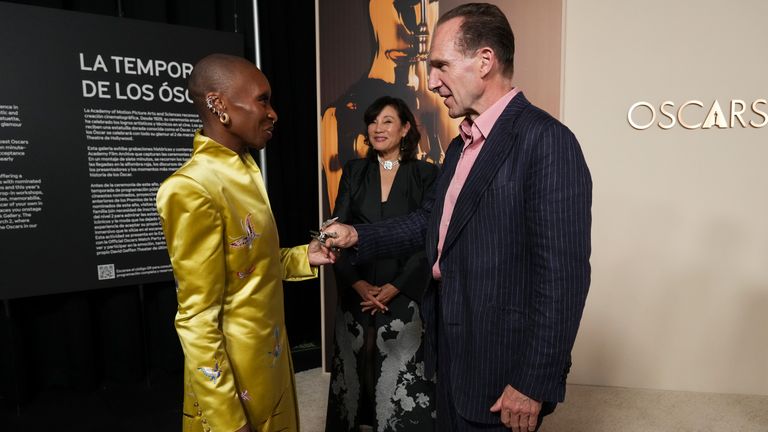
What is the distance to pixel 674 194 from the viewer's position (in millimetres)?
3156

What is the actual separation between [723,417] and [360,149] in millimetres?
2753

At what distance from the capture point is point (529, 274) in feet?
4.09

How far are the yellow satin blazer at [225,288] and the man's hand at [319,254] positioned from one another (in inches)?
10.1

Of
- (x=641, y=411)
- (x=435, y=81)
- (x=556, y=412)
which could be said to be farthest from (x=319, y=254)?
(x=641, y=411)

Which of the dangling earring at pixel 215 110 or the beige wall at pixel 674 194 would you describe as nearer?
the dangling earring at pixel 215 110

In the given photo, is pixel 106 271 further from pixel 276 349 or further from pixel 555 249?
pixel 555 249

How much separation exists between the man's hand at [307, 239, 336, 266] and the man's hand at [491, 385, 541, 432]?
0.73m

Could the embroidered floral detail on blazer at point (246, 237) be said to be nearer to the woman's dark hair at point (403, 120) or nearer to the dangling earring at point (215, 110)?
the dangling earring at point (215, 110)

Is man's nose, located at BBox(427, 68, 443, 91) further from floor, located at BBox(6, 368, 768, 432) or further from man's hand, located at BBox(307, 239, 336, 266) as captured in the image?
floor, located at BBox(6, 368, 768, 432)

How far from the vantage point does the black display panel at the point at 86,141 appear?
2.51 metres

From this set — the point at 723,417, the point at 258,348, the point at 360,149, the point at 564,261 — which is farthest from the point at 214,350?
the point at 723,417

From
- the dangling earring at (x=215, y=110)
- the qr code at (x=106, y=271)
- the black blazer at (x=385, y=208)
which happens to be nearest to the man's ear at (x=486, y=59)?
the dangling earring at (x=215, y=110)

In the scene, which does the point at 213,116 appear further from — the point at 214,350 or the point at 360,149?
the point at 360,149

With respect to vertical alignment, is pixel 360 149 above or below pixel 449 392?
above
